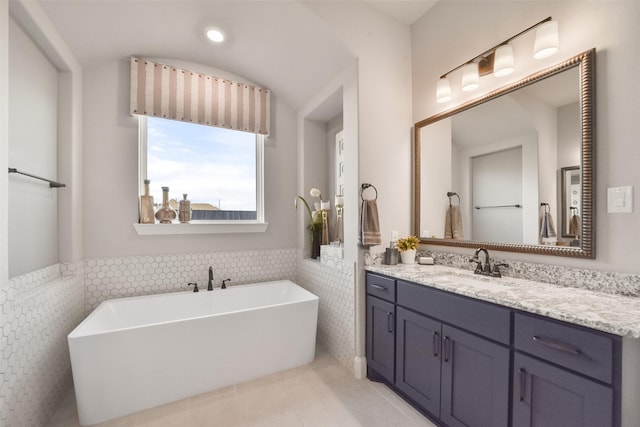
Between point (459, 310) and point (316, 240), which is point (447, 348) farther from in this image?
point (316, 240)

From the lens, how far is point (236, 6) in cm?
205

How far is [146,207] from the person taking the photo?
2502 mm

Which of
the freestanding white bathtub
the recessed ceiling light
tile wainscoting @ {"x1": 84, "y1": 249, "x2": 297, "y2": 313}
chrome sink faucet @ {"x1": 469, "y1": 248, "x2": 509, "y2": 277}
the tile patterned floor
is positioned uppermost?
the recessed ceiling light

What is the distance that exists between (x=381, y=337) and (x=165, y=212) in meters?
2.23

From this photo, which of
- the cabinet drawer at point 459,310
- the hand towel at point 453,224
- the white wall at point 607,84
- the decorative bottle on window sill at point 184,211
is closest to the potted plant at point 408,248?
the hand towel at point 453,224

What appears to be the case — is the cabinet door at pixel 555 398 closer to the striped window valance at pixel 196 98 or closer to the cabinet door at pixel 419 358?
the cabinet door at pixel 419 358

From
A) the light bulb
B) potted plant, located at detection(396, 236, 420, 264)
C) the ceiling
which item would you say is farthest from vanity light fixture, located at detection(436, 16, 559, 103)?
potted plant, located at detection(396, 236, 420, 264)

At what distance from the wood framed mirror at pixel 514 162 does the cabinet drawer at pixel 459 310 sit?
645 mm

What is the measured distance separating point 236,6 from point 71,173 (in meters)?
1.84

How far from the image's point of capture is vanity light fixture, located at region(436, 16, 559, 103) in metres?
1.58

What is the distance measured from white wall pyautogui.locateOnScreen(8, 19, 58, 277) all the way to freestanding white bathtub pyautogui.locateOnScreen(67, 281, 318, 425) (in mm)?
592

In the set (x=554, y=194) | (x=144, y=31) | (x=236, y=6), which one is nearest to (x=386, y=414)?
(x=554, y=194)

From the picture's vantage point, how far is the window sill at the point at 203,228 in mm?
2504

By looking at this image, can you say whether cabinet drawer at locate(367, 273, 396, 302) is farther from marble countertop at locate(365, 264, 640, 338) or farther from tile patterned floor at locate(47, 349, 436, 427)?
Result: tile patterned floor at locate(47, 349, 436, 427)
